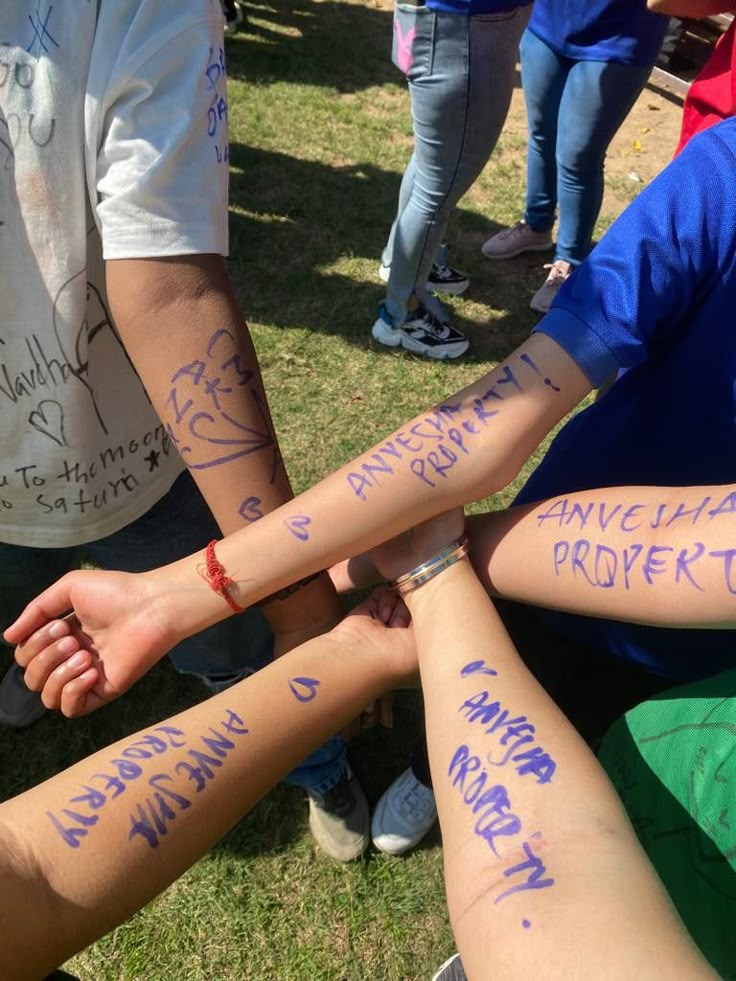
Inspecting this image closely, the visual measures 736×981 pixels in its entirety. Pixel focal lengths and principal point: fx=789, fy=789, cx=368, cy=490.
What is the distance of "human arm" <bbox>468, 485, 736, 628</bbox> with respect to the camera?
1.14m

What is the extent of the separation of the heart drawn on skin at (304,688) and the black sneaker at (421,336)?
2.76 meters

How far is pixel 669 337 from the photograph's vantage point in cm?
135

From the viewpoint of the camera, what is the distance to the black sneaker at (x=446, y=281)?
427 centimetres

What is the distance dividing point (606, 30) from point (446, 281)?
4.50 ft

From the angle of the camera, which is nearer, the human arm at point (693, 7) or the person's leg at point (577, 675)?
the person's leg at point (577, 675)

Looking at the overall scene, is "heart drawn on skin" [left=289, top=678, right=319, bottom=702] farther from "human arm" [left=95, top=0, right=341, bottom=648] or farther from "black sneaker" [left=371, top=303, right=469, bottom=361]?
"black sneaker" [left=371, top=303, right=469, bottom=361]

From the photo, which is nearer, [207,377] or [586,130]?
[207,377]

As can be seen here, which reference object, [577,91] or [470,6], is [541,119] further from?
[470,6]

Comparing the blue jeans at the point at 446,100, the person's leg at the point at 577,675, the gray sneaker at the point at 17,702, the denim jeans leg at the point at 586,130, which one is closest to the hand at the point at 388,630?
the person's leg at the point at 577,675

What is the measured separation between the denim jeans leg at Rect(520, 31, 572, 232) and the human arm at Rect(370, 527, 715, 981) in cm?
336

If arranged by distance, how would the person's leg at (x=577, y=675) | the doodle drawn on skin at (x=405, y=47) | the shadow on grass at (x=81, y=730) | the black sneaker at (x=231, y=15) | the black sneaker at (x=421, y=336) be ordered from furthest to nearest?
the black sneaker at (x=231, y=15)
the black sneaker at (x=421, y=336)
the doodle drawn on skin at (x=405, y=47)
the shadow on grass at (x=81, y=730)
the person's leg at (x=577, y=675)

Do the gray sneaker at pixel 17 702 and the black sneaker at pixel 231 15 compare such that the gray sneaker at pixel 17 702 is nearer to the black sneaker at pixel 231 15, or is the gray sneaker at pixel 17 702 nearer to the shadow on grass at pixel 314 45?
the shadow on grass at pixel 314 45

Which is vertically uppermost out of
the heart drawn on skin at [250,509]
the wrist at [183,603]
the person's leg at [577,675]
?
the heart drawn on skin at [250,509]

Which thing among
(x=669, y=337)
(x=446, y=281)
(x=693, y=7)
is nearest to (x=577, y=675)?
(x=669, y=337)
